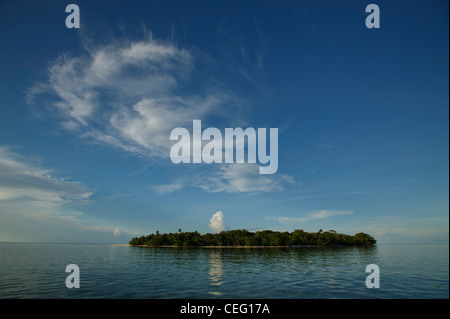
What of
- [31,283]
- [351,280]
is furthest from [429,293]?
→ [31,283]

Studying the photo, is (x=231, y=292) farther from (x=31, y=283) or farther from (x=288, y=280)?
(x=31, y=283)

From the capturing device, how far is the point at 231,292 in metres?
36.7
